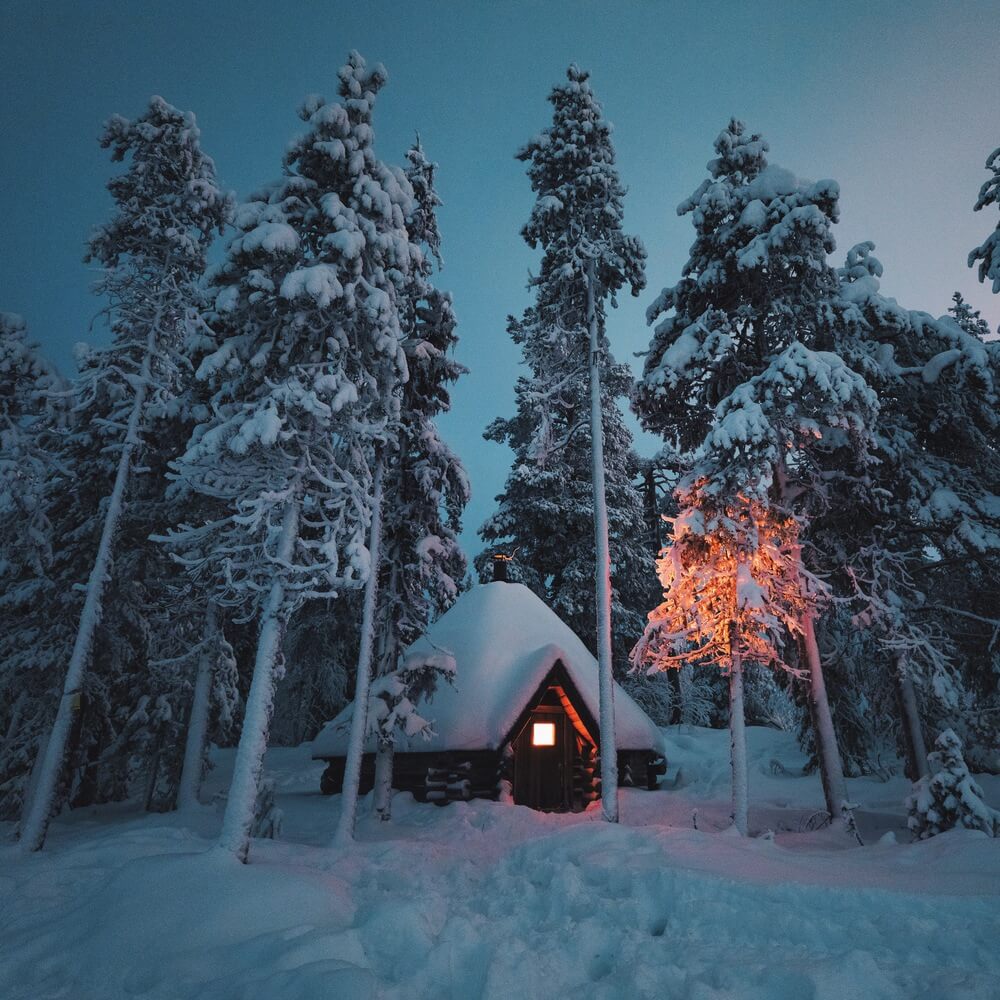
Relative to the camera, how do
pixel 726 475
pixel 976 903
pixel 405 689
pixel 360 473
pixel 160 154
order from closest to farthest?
pixel 976 903
pixel 360 473
pixel 726 475
pixel 405 689
pixel 160 154

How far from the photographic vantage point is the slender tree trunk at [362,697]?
1038 cm

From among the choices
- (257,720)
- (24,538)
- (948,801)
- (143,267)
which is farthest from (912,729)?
(143,267)

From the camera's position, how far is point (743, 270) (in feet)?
40.5

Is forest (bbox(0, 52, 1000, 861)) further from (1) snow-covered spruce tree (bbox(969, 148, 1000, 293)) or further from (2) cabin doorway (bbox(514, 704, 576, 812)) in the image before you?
(2) cabin doorway (bbox(514, 704, 576, 812))

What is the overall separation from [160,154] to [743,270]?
44.5 feet

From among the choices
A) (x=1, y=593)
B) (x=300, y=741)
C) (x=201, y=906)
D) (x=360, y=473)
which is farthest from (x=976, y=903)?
(x=300, y=741)

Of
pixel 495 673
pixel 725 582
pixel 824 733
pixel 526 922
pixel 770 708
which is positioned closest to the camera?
pixel 526 922

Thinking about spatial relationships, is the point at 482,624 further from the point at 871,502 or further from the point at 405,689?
the point at 871,502

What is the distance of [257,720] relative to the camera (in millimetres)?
8414

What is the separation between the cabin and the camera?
14305mm

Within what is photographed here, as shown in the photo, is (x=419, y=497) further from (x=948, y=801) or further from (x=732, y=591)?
(x=948, y=801)

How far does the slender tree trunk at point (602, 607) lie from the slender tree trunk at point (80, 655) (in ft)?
32.0

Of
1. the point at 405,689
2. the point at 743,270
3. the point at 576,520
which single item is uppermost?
the point at 743,270

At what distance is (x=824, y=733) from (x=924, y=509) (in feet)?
16.0
